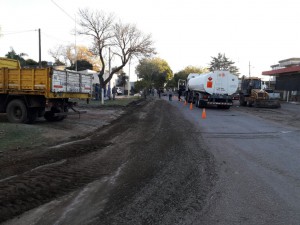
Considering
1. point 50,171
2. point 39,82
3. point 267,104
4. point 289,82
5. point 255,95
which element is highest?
point 289,82

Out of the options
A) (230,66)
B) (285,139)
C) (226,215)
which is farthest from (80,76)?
(230,66)

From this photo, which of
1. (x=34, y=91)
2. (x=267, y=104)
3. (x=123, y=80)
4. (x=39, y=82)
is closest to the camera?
(x=39, y=82)

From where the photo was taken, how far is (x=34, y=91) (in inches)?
526

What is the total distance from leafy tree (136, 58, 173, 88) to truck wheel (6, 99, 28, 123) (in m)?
50.4

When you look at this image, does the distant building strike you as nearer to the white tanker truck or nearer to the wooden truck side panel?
the white tanker truck

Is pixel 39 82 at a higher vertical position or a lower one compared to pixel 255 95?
higher

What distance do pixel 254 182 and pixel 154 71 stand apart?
7495 centimetres

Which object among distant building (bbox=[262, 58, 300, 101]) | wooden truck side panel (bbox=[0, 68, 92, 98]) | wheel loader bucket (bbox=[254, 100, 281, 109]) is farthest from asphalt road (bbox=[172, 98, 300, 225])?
distant building (bbox=[262, 58, 300, 101])

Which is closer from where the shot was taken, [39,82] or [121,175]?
[121,175]

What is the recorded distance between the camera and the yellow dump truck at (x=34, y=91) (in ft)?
43.2

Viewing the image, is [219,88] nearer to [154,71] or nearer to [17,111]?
[17,111]

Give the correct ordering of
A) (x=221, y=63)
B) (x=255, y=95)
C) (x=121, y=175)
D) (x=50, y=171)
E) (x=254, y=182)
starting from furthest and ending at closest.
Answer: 1. (x=221, y=63)
2. (x=255, y=95)
3. (x=50, y=171)
4. (x=121, y=175)
5. (x=254, y=182)

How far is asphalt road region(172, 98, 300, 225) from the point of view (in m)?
4.50

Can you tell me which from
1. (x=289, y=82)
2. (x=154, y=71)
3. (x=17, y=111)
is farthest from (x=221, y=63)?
(x=17, y=111)
